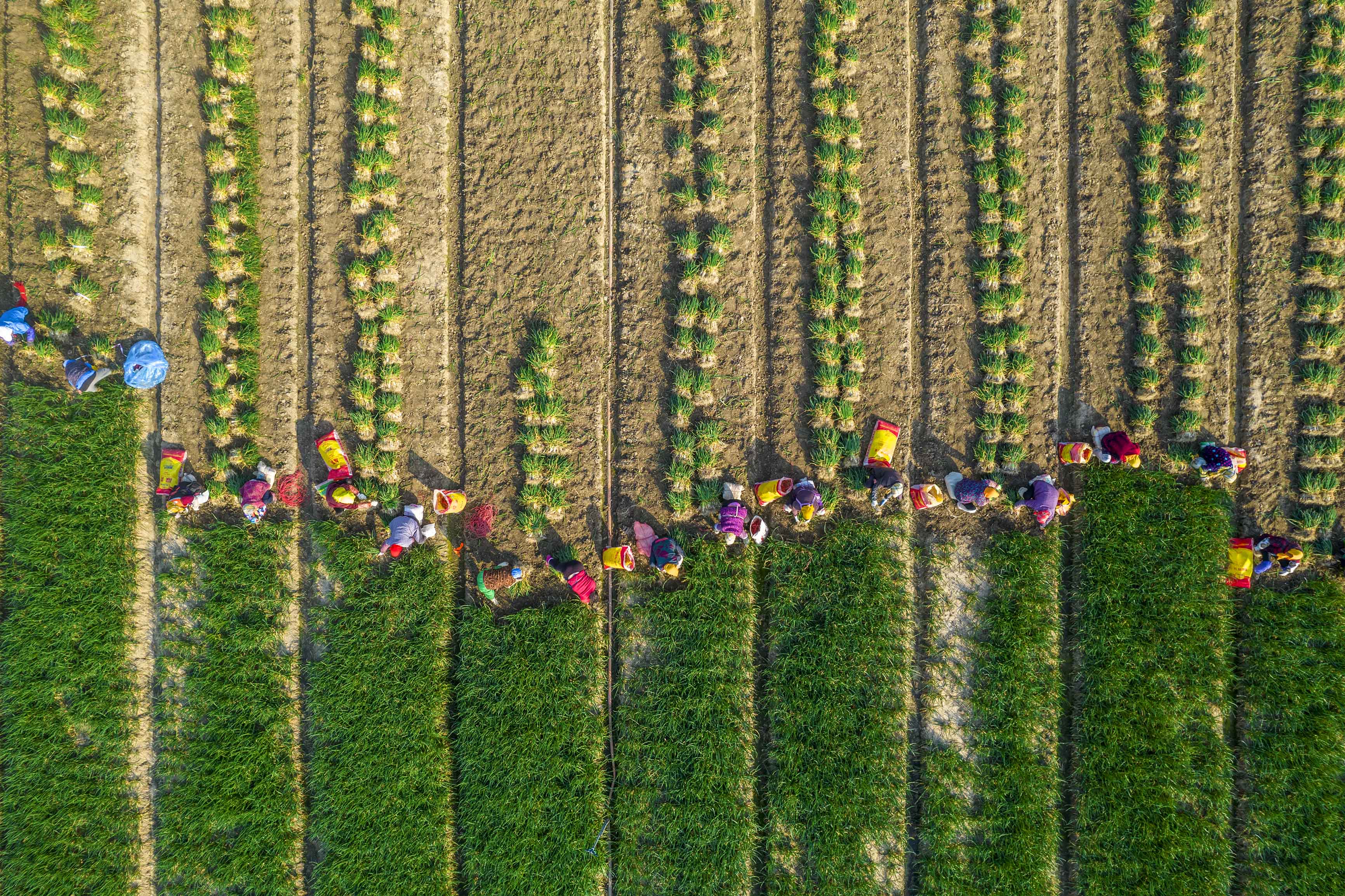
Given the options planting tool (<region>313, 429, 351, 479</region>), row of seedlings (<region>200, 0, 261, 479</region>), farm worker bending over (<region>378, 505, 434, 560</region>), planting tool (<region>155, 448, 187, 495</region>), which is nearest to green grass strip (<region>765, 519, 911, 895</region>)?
farm worker bending over (<region>378, 505, 434, 560</region>)

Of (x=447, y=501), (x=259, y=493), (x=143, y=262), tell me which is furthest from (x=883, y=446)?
(x=143, y=262)

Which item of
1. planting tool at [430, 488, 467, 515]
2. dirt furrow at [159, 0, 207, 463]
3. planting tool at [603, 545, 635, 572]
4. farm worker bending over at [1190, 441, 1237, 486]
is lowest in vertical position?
planting tool at [603, 545, 635, 572]

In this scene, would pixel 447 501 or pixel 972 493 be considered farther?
pixel 447 501

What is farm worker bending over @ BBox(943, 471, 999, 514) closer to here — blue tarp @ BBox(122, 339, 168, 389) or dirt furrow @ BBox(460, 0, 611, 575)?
dirt furrow @ BBox(460, 0, 611, 575)

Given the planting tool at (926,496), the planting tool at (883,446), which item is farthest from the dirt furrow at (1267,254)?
the planting tool at (883,446)

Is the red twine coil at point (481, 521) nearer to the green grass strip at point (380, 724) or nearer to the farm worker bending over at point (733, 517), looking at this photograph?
the green grass strip at point (380, 724)

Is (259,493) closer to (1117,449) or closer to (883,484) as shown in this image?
(883,484)
